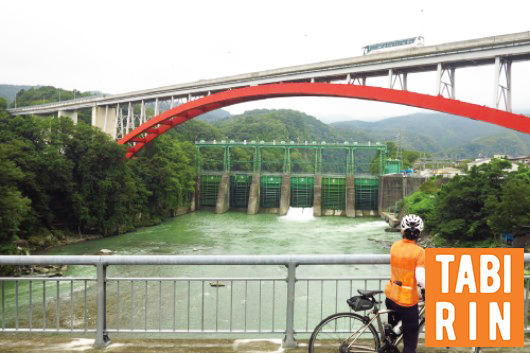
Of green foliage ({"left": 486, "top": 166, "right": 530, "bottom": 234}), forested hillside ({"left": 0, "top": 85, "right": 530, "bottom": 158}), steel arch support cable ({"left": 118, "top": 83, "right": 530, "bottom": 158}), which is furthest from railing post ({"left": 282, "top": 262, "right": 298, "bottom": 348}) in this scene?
forested hillside ({"left": 0, "top": 85, "right": 530, "bottom": 158})

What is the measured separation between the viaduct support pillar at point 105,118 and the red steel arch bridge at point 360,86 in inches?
3.2

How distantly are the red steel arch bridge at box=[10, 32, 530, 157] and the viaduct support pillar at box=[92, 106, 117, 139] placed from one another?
0.27ft

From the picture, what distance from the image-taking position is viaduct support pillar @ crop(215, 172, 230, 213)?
39678mm

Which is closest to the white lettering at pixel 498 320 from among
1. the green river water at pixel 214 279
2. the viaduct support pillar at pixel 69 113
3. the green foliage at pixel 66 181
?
the green river water at pixel 214 279

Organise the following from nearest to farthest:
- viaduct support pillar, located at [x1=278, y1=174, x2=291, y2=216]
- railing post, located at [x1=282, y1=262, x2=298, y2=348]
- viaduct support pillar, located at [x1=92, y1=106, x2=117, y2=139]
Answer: railing post, located at [x1=282, y1=262, x2=298, y2=348] → viaduct support pillar, located at [x1=92, y1=106, x2=117, y2=139] → viaduct support pillar, located at [x1=278, y1=174, x2=291, y2=216]

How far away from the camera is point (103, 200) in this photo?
25.2 m

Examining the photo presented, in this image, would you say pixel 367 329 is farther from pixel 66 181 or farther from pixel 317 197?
pixel 317 197

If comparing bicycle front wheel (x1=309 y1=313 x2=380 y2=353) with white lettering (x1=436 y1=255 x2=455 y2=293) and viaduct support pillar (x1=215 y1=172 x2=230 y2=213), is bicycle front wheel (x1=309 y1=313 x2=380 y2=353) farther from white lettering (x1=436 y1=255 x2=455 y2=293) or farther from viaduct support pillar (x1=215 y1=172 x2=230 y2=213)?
viaduct support pillar (x1=215 y1=172 x2=230 y2=213)

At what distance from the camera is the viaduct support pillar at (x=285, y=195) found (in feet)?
127

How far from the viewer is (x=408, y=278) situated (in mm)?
3174

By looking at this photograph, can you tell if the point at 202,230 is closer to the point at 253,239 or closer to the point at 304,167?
the point at 253,239

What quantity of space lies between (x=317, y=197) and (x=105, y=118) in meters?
18.3

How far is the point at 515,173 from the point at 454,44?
346 inches

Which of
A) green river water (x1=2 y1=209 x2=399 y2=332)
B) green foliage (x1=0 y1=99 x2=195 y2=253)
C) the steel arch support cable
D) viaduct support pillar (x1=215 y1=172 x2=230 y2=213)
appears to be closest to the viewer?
green river water (x1=2 y1=209 x2=399 y2=332)
